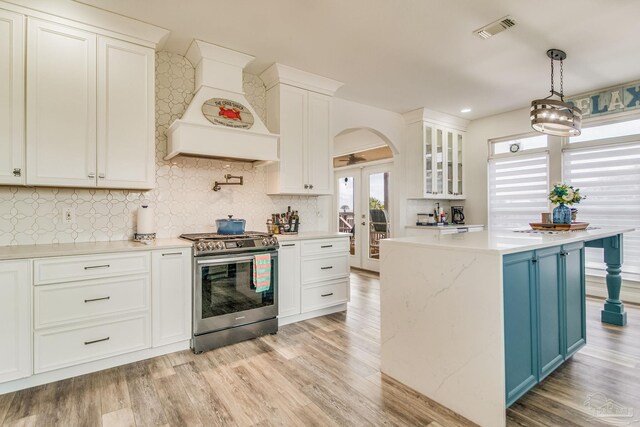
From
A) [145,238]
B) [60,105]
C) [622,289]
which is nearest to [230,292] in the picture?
[145,238]

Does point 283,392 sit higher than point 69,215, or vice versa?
point 69,215

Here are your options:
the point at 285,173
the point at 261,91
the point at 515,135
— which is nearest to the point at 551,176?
the point at 515,135

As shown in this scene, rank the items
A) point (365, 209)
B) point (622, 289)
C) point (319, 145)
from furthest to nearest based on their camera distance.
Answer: point (365, 209)
point (622, 289)
point (319, 145)

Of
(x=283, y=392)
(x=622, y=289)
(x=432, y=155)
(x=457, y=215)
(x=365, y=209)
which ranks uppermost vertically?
(x=432, y=155)

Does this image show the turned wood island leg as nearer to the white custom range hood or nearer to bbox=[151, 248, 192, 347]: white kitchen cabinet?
the white custom range hood

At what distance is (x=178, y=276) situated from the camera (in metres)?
2.75

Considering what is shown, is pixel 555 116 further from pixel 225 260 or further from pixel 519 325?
pixel 225 260

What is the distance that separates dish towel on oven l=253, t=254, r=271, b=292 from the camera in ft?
9.96

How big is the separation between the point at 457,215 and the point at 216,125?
4.50m

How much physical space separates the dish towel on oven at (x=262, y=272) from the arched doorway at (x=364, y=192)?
328cm

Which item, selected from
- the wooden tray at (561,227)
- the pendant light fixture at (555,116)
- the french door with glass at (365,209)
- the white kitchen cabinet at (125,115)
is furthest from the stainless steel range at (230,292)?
the french door with glass at (365,209)

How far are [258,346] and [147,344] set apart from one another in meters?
0.90

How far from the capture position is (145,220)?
2.94 metres

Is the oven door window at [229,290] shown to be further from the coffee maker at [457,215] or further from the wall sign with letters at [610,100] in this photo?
the wall sign with letters at [610,100]
